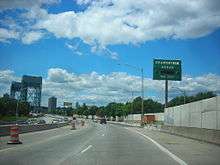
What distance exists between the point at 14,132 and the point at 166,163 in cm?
1342

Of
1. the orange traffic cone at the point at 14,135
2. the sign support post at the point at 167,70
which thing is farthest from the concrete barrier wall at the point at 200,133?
the orange traffic cone at the point at 14,135

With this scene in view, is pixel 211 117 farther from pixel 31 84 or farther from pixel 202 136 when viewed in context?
pixel 31 84

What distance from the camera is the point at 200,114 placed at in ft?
110

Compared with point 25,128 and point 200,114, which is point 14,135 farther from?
point 25,128

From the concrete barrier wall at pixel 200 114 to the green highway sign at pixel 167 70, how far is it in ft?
27.5

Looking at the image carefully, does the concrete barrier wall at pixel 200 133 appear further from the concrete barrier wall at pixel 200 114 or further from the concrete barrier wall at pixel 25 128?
the concrete barrier wall at pixel 25 128

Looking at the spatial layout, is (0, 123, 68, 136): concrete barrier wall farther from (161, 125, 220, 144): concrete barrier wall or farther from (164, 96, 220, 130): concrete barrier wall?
(164, 96, 220, 130): concrete barrier wall

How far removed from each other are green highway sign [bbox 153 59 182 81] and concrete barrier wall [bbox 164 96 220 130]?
8.39 m

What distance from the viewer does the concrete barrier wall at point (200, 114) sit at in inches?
1127

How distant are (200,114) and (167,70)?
898 inches

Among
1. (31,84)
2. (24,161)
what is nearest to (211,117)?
(24,161)

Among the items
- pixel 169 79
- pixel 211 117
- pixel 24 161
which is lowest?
pixel 24 161

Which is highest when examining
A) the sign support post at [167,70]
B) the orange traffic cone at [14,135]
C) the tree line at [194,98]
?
the tree line at [194,98]

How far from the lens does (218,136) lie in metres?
26.2
